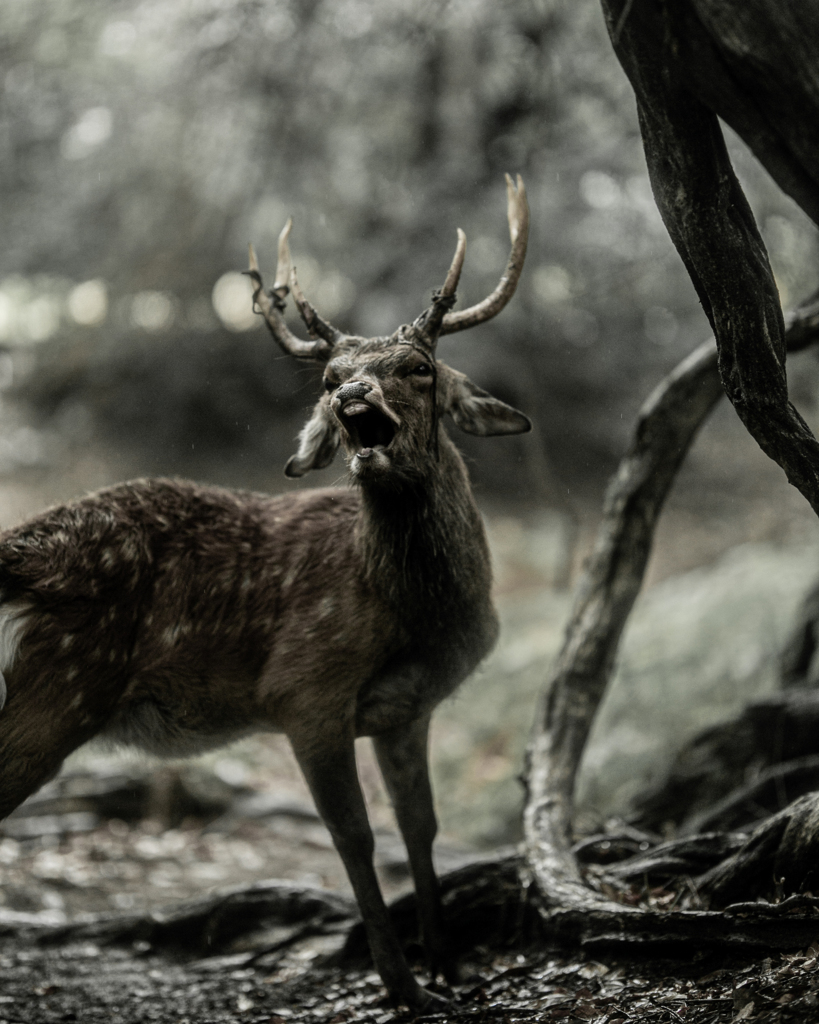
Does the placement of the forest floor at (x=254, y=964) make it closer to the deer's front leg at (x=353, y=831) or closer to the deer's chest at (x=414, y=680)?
the deer's front leg at (x=353, y=831)

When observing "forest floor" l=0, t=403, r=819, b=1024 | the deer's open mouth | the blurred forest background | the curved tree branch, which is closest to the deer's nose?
the deer's open mouth

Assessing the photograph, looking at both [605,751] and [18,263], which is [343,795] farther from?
[18,263]

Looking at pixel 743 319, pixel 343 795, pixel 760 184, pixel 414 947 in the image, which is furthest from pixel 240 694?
pixel 760 184

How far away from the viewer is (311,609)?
4.29 meters

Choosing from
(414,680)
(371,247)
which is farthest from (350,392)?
(371,247)

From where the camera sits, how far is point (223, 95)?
27.8 ft

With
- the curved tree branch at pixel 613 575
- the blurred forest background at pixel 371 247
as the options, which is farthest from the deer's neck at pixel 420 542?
the blurred forest background at pixel 371 247

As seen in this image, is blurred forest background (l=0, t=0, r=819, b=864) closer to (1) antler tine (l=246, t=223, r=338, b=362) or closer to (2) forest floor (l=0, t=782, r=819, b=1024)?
(2) forest floor (l=0, t=782, r=819, b=1024)

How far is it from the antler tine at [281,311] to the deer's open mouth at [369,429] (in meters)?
0.55

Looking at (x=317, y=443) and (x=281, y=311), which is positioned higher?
(x=281, y=311)

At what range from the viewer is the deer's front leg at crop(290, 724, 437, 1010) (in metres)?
4.08

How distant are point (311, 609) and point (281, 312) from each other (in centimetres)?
145

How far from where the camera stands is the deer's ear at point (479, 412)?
4480 mm

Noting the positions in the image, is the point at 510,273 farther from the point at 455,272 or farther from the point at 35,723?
the point at 35,723
